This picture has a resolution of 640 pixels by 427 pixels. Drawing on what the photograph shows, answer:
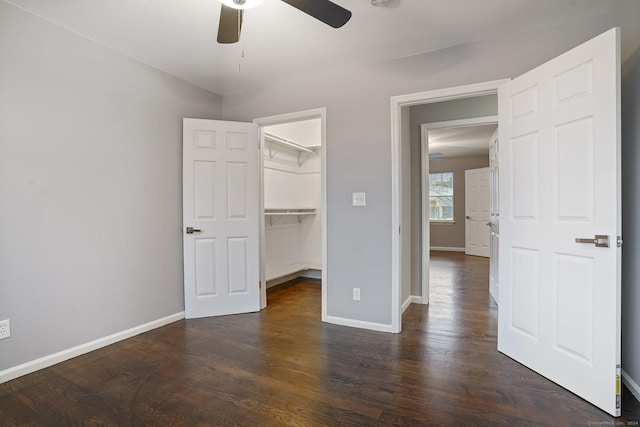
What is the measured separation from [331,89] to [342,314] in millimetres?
2208

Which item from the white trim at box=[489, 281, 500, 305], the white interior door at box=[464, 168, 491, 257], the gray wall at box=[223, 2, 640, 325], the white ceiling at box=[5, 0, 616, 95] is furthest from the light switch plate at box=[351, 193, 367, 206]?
the white interior door at box=[464, 168, 491, 257]

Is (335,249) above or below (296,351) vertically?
above

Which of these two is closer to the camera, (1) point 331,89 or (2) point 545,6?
(2) point 545,6

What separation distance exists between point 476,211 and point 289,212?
5358mm

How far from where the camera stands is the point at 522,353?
229cm

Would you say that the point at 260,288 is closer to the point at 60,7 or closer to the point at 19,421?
the point at 19,421

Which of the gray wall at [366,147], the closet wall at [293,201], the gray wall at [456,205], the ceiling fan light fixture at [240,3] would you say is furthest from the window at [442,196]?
the ceiling fan light fixture at [240,3]

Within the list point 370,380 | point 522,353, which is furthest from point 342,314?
point 522,353

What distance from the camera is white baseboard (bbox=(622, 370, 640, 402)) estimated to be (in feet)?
6.05

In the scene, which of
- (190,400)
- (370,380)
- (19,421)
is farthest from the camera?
(370,380)

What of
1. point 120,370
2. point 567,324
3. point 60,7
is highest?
point 60,7

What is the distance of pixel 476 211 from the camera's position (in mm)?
7852

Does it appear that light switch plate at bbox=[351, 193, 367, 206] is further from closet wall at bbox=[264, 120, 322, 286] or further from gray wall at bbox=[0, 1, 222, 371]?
gray wall at bbox=[0, 1, 222, 371]

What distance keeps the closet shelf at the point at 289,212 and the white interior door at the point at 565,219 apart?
8.88 feet
